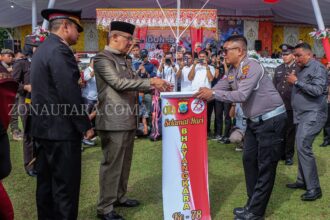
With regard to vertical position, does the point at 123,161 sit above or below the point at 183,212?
above

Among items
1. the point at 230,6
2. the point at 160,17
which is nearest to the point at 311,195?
the point at 160,17

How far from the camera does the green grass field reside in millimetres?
4395

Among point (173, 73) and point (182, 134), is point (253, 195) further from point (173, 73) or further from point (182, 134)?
point (173, 73)

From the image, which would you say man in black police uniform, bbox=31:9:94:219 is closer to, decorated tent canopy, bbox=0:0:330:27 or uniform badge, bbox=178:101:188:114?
uniform badge, bbox=178:101:188:114

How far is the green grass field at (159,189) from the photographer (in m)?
4.39

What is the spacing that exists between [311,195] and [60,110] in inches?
130

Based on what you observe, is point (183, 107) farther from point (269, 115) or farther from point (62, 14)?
point (62, 14)

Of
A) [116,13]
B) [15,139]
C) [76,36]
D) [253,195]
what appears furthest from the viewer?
[116,13]

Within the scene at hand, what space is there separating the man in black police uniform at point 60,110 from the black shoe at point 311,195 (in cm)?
290

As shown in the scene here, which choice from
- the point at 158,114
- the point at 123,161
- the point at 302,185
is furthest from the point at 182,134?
the point at 158,114

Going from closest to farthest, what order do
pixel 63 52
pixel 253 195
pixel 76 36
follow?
pixel 63 52, pixel 76 36, pixel 253 195

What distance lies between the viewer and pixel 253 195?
4125mm

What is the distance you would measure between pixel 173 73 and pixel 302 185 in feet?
14.1

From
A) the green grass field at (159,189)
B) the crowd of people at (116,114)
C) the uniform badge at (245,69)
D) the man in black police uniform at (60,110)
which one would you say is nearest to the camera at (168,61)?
the green grass field at (159,189)
